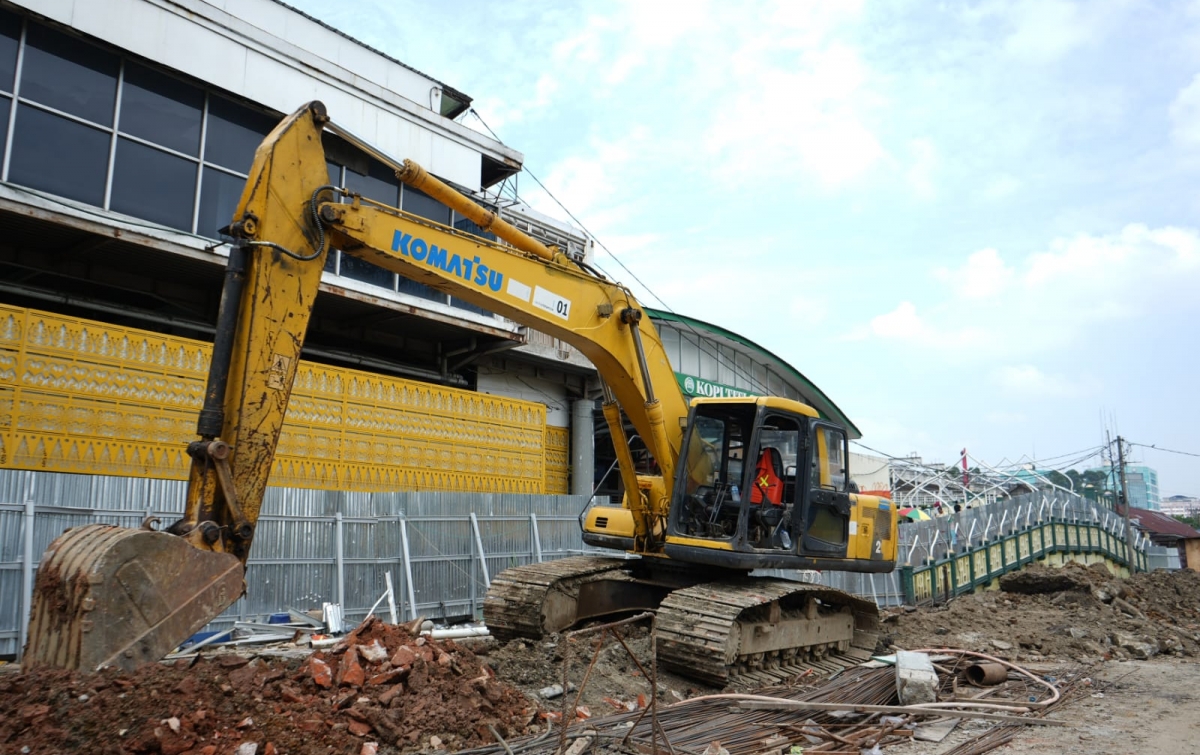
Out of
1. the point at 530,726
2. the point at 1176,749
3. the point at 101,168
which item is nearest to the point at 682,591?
the point at 530,726

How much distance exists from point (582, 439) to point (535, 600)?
11363 mm

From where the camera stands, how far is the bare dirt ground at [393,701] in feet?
14.6

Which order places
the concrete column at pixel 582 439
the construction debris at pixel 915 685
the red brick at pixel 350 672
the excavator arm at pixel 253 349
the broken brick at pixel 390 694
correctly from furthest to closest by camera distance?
the concrete column at pixel 582 439
the construction debris at pixel 915 685
the red brick at pixel 350 672
the broken brick at pixel 390 694
the excavator arm at pixel 253 349

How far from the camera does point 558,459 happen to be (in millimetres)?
20172

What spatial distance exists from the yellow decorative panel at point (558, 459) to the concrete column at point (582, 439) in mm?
153

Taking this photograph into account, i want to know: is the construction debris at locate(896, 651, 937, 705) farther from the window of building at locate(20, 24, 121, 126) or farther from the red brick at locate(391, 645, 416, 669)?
the window of building at locate(20, 24, 121, 126)

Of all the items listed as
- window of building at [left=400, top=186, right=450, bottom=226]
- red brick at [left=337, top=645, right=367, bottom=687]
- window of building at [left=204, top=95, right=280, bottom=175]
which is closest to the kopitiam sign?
window of building at [left=400, top=186, right=450, bottom=226]

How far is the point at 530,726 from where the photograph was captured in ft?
19.7

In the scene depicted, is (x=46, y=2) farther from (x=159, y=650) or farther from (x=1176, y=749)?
(x=1176, y=749)

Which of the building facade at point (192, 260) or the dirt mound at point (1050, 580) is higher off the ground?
the building facade at point (192, 260)

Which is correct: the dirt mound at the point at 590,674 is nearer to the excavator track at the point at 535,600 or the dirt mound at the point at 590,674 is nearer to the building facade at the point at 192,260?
the excavator track at the point at 535,600

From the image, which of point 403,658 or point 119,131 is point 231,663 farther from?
point 119,131

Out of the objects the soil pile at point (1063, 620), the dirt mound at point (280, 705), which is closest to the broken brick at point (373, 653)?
the dirt mound at point (280, 705)

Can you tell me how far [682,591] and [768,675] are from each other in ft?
4.18
